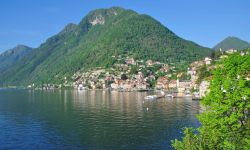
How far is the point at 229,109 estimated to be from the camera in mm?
29656

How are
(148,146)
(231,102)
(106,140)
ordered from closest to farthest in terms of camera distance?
(231,102) < (148,146) < (106,140)

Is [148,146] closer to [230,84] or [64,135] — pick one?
[64,135]

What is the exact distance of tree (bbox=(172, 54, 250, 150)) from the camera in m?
29.1

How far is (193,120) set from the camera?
3915 inches

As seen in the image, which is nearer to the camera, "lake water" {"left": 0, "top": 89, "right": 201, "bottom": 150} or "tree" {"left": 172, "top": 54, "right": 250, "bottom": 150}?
"tree" {"left": 172, "top": 54, "right": 250, "bottom": 150}

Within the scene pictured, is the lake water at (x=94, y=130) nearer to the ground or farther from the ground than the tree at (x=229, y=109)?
Answer: nearer to the ground

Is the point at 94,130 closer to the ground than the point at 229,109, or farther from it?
closer to the ground

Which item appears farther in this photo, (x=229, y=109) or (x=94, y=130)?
(x=94, y=130)

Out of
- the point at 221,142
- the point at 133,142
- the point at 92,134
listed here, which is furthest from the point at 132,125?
the point at 221,142

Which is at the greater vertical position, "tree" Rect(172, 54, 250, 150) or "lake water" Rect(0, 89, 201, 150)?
"tree" Rect(172, 54, 250, 150)

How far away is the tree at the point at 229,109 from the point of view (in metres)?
29.1

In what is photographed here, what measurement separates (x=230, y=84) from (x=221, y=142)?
5697 millimetres

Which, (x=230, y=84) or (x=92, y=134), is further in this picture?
(x=92, y=134)

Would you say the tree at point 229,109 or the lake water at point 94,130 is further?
the lake water at point 94,130
